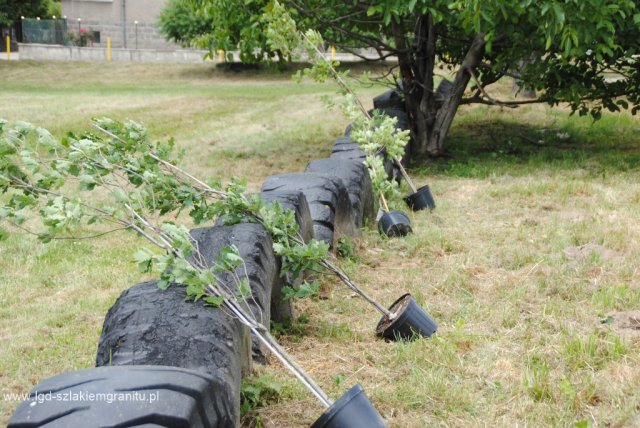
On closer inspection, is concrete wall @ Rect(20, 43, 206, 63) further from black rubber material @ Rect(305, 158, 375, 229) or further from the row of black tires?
the row of black tires

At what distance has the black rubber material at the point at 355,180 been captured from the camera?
6188 mm

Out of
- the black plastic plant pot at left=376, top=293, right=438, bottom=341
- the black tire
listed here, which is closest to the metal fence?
the black tire

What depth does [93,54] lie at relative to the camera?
120ft

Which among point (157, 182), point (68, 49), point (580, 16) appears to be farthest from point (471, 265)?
point (68, 49)

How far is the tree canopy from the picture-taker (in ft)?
26.4

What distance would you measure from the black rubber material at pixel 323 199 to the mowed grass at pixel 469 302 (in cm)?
29

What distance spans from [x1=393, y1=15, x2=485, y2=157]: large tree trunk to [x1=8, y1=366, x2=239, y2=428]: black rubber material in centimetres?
801

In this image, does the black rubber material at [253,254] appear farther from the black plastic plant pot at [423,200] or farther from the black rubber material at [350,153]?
the black rubber material at [350,153]

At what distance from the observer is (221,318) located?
9.46ft

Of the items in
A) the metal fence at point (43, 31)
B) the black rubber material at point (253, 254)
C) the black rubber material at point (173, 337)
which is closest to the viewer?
the black rubber material at point (173, 337)

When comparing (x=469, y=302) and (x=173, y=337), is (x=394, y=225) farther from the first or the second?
(x=173, y=337)

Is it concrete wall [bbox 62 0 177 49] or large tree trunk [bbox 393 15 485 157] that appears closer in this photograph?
large tree trunk [bbox 393 15 485 157]

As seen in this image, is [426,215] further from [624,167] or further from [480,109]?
[480,109]

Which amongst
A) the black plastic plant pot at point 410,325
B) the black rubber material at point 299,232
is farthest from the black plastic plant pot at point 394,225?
the black plastic plant pot at point 410,325
